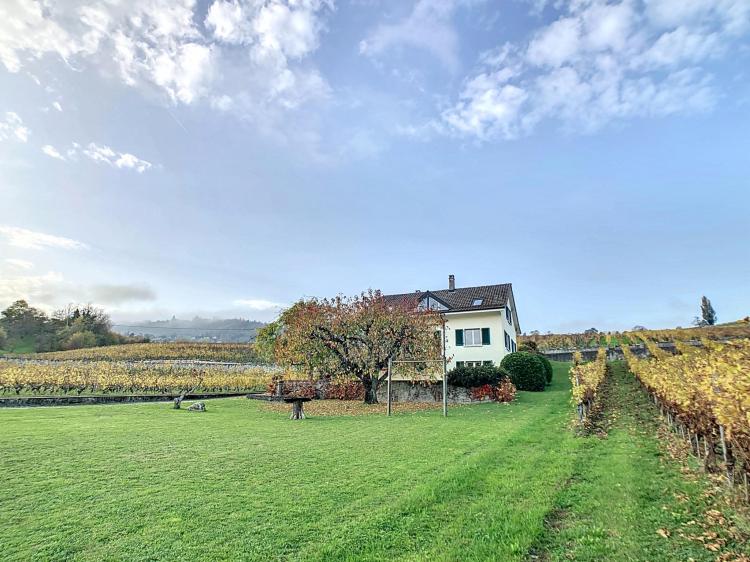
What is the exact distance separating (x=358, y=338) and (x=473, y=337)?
12.4m

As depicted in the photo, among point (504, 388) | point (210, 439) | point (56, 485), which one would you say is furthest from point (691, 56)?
point (56, 485)

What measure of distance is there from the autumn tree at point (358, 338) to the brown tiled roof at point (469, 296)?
948 cm

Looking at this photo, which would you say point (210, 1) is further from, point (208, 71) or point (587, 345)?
point (587, 345)

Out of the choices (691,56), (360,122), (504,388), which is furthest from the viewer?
(504,388)

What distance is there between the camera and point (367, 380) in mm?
18531

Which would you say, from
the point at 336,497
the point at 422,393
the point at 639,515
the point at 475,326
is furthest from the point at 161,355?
the point at 639,515

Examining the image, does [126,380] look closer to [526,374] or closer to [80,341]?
[526,374]

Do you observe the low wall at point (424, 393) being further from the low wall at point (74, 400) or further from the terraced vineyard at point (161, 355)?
the terraced vineyard at point (161, 355)

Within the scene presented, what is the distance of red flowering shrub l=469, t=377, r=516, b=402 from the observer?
1766cm

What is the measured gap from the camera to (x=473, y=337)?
28.0m

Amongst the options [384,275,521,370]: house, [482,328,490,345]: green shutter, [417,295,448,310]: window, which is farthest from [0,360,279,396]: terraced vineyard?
[482,328,490,345]: green shutter

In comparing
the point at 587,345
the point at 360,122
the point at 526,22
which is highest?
the point at 526,22

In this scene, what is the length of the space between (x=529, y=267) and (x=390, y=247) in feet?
30.9

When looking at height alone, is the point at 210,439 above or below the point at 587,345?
below
